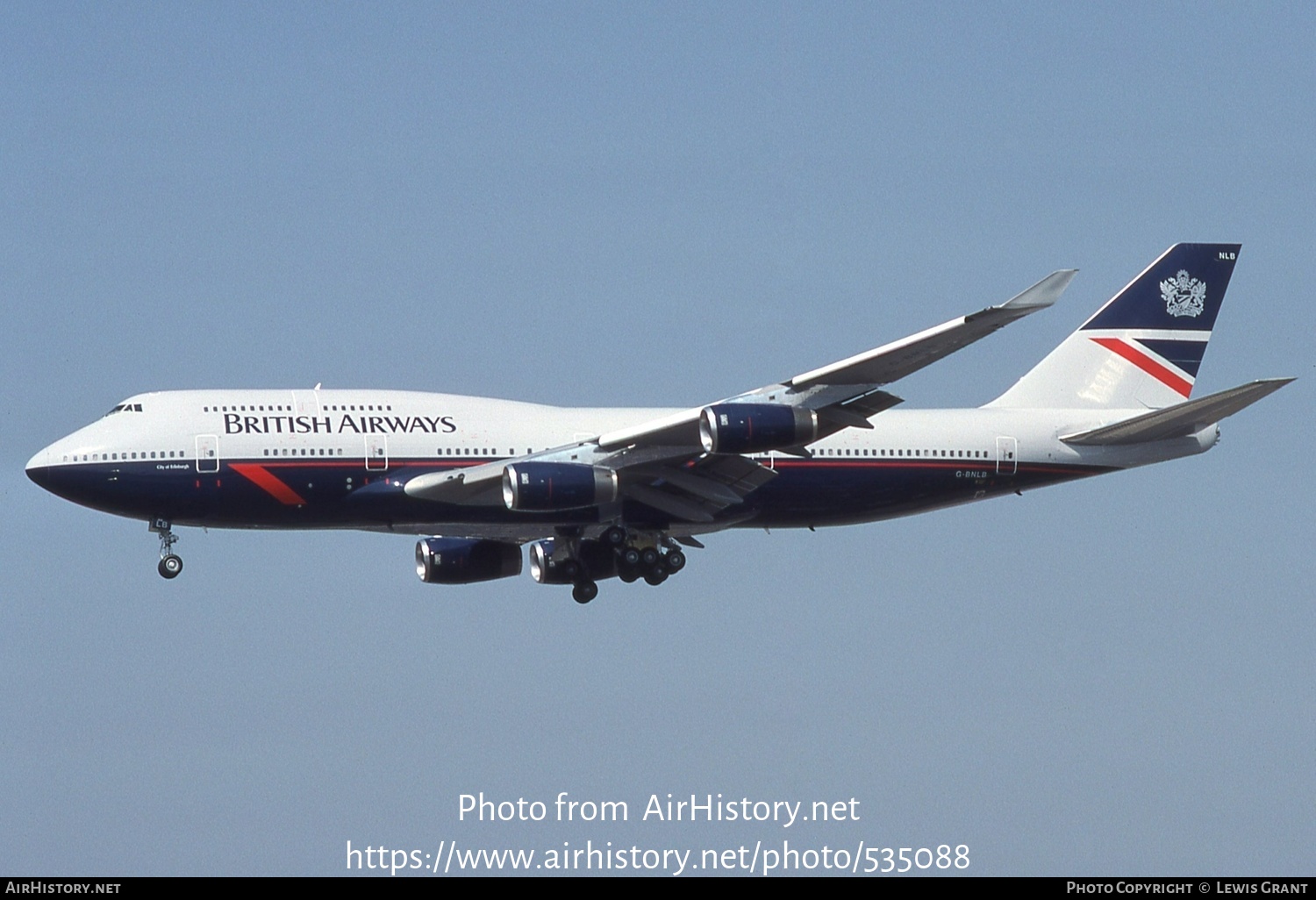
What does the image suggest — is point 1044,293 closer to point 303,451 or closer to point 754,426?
point 754,426

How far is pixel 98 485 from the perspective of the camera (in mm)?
44344

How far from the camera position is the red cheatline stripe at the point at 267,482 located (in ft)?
146

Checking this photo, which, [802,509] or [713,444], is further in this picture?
[802,509]

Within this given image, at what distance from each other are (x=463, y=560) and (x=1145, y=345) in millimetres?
18768

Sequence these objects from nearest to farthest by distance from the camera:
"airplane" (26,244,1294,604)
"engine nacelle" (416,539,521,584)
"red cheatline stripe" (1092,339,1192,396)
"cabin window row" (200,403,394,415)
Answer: "airplane" (26,244,1294,604)
"cabin window row" (200,403,394,415)
"engine nacelle" (416,539,521,584)
"red cheatline stripe" (1092,339,1192,396)

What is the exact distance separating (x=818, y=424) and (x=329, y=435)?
11.2m

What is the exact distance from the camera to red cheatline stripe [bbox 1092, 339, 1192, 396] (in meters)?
52.5

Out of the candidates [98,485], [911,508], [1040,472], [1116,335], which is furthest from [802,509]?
[98,485]

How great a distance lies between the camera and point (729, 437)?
4200 centimetres

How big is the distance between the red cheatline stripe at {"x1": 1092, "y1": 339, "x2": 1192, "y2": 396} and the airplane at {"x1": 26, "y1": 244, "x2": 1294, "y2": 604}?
18.5 inches

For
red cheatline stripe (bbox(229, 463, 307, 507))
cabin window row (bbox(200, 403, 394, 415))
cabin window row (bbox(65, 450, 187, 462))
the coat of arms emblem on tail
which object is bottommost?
red cheatline stripe (bbox(229, 463, 307, 507))

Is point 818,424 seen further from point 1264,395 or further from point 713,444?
point 1264,395

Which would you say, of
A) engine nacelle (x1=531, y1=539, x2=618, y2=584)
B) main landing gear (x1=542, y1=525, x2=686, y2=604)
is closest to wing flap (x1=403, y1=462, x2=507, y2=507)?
main landing gear (x1=542, y1=525, x2=686, y2=604)

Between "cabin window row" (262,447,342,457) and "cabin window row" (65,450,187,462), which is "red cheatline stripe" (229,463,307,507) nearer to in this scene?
"cabin window row" (262,447,342,457)
